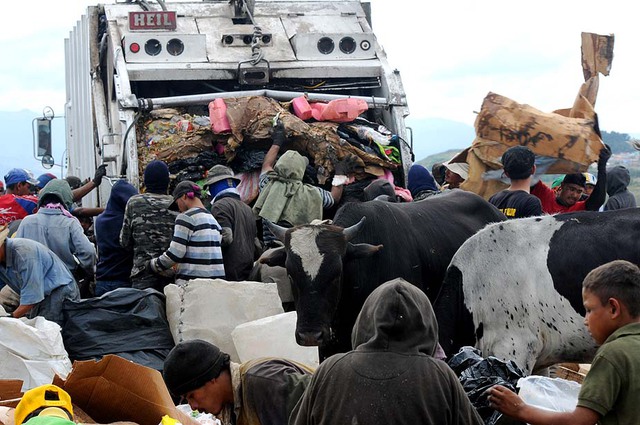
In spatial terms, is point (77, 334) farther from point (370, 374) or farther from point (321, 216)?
point (370, 374)

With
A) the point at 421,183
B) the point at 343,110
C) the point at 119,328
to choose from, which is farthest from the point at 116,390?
the point at 343,110

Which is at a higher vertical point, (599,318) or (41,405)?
(599,318)

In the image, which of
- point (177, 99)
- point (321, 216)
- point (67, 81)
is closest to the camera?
point (321, 216)

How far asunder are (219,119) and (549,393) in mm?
5396

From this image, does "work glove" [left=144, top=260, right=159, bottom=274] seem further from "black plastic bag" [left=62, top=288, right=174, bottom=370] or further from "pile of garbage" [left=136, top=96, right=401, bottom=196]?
"pile of garbage" [left=136, top=96, right=401, bottom=196]

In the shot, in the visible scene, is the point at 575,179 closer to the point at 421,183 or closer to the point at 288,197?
the point at 421,183

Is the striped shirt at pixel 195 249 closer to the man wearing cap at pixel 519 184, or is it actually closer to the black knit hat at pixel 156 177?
the black knit hat at pixel 156 177

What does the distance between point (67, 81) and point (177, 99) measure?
498 centimetres

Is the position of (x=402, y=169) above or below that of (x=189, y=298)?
above

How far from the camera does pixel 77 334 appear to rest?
7.88 metres

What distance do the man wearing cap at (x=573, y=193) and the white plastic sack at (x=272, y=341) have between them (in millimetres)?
2506

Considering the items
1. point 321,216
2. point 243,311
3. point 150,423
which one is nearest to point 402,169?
point 321,216

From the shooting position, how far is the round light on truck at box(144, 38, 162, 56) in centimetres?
1048

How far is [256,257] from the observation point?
9219 millimetres
